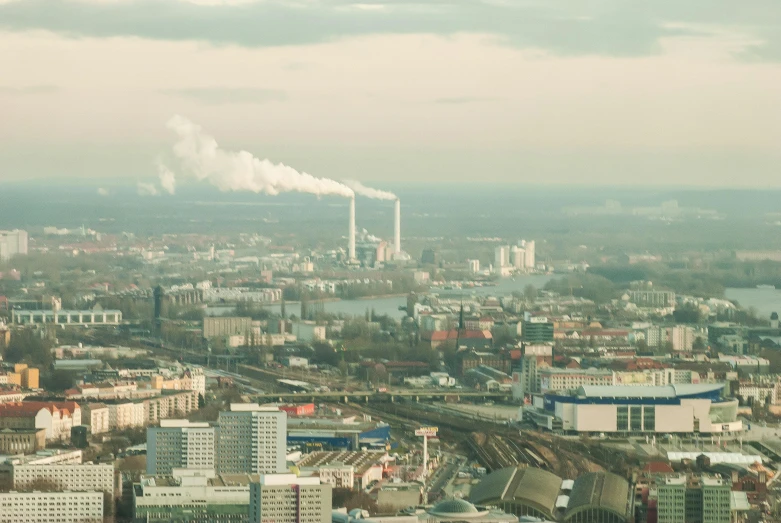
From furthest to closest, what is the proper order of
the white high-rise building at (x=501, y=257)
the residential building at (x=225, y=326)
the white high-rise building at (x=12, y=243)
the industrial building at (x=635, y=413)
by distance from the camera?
the white high-rise building at (x=501, y=257) → the white high-rise building at (x=12, y=243) → the residential building at (x=225, y=326) → the industrial building at (x=635, y=413)

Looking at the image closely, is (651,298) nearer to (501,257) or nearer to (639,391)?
(501,257)

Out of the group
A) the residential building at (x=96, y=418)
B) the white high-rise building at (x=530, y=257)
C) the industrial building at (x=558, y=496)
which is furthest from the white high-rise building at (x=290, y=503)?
the white high-rise building at (x=530, y=257)

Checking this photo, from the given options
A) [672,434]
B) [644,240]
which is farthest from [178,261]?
[672,434]

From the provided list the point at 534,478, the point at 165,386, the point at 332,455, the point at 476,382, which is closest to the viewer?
the point at 534,478

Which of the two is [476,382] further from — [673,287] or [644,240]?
[644,240]

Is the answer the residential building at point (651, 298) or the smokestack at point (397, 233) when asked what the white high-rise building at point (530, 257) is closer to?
the smokestack at point (397, 233)

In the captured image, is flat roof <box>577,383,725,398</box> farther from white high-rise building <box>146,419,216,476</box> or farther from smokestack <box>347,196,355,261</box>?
smokestack <box>347,196,355,261</box>
